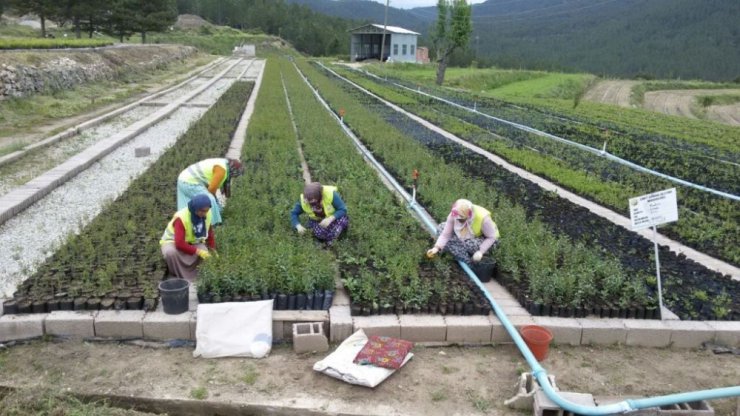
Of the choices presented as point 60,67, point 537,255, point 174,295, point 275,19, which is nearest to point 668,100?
point 60,67

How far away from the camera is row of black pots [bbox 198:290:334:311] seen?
511cm

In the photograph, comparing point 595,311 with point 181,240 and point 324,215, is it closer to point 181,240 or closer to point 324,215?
point 324,215

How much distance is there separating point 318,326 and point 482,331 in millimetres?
1466

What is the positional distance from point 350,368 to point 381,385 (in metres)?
0.27

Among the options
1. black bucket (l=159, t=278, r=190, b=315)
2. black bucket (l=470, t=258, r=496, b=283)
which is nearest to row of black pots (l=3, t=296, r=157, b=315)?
black bucket (l=159, t=278, r=190, b=315)

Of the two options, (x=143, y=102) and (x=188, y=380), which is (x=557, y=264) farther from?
(x=143, y=102)

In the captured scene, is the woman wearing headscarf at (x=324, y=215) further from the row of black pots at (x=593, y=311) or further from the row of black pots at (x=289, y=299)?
the row of black pots at (x=593, y=311)

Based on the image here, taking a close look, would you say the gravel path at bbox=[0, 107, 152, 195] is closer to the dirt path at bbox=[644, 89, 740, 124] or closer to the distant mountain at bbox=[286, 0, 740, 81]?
the dirt path at bbox=[644, 89, 740, 124]

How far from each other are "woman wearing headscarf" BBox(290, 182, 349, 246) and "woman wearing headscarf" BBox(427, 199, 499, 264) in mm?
1160

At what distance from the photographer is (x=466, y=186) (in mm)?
9195

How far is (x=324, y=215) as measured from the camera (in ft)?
21.7

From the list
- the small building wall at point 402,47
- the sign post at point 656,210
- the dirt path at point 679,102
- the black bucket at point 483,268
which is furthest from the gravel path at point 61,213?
the small building wall at point 402,47

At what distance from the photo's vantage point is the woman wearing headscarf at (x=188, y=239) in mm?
5496

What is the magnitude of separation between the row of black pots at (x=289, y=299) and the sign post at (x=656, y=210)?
301 centimetres
